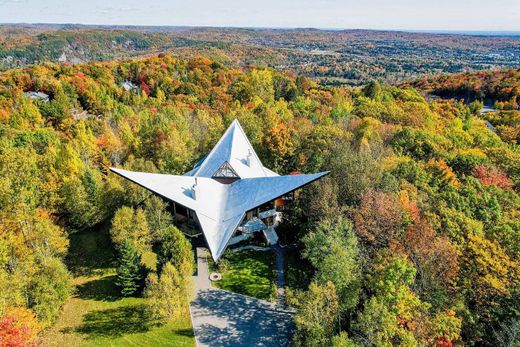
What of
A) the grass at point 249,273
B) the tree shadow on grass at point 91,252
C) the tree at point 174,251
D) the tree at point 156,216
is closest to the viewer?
the tree at point 174,251

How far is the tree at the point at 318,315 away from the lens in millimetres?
21438

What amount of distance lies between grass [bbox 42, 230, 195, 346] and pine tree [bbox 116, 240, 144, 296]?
111 centimetres

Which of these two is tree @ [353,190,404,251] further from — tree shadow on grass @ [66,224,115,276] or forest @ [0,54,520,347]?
tree shadow on grass @ [66,224,115,276]

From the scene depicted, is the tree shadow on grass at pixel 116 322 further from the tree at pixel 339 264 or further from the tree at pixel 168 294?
the tree at pixel 339 264

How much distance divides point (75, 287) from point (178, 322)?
10874 mm

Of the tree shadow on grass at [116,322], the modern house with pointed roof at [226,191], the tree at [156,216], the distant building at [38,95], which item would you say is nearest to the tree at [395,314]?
the modern house with pointed roof at [226,191]

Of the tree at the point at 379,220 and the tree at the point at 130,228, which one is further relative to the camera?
the tree at the point at 130,228

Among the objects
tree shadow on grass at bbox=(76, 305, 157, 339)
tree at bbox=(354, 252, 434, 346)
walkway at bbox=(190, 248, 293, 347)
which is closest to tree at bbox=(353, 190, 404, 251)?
tree at bbox=(354, 252, 434, 346)

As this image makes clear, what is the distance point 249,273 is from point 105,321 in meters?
12.8

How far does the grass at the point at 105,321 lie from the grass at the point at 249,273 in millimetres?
5403

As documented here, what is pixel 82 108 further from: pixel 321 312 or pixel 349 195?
pixel 321 312

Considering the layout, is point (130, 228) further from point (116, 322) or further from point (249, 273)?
point (249, 273)

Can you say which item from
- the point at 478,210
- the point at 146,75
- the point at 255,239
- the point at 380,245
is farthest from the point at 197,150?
the point at 146,75

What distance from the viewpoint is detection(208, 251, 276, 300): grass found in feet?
98.3
